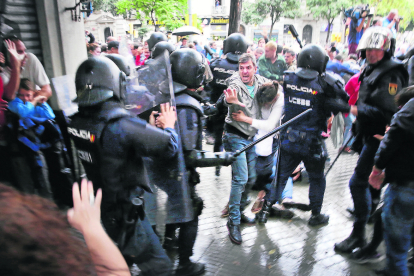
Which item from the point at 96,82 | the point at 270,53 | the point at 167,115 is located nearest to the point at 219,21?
the point at 270,53

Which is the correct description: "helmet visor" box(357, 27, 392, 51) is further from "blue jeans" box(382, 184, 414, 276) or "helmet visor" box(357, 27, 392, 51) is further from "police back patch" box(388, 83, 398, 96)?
"blue jeans" box(382, 184, 414, 276)

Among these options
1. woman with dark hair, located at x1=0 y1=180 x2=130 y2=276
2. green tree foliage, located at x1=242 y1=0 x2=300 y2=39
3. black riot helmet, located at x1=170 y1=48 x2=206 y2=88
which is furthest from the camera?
green tree foliage, located at x1=242 y1=0 x2=300 y2=39

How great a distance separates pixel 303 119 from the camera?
3.73 meters

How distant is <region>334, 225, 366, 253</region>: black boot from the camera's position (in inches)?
134

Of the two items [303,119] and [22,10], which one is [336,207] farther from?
[22,10]

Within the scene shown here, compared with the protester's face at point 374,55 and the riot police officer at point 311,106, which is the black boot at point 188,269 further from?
the protester's face at point 374,55

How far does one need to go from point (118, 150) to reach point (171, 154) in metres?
0.36

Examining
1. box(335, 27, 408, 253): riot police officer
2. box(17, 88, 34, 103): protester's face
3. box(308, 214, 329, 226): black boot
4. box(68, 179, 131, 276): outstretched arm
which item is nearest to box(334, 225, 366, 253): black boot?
box(335, 27, 408, 253): riot police officer

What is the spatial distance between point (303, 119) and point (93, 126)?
2.49 meters

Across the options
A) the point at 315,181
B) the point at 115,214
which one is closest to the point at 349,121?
the point at 315,181

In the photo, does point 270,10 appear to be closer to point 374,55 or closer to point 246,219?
point 374,55

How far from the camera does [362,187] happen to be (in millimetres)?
3400

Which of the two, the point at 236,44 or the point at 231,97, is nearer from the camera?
the point at 231,97

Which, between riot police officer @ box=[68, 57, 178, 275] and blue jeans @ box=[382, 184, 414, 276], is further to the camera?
blue jeans @ box=[382, 184, 414, 276]
